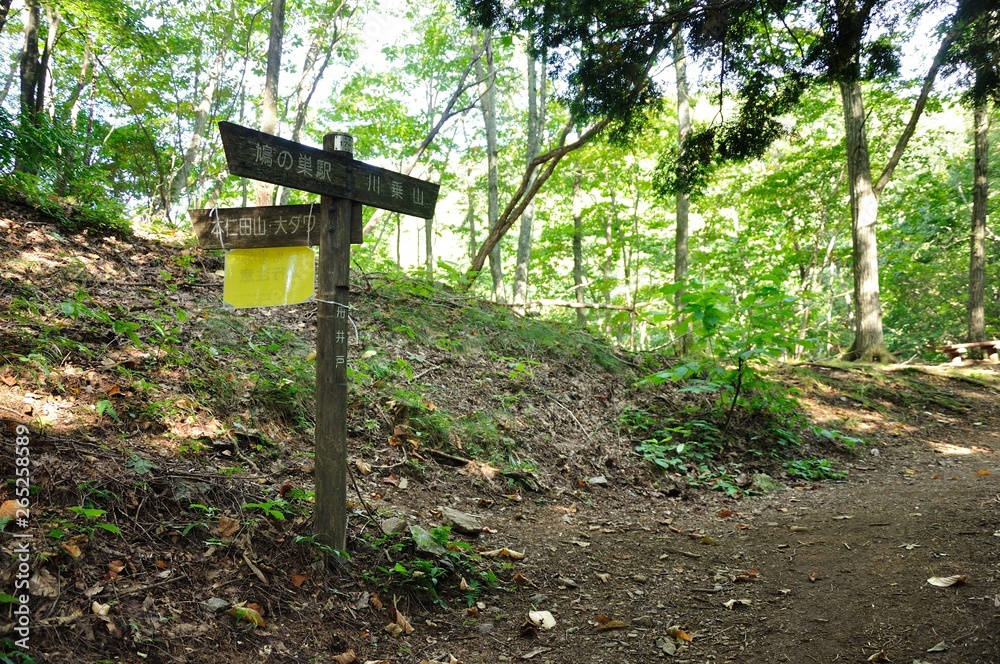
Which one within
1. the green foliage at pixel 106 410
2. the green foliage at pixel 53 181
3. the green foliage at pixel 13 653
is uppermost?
the green foliage at pixel 53 181

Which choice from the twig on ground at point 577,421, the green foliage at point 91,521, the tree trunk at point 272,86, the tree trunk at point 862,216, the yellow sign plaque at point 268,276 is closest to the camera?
the green foliage at point 91,521

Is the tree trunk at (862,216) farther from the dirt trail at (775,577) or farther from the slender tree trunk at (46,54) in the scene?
the slender tree trunk at (46,54)

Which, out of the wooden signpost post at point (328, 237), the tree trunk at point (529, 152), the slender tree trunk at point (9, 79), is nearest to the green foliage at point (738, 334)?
the wooden signpost post at point (328, 237)

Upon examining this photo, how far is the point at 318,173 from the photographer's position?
10.00ft

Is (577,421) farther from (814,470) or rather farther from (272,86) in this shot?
(272,86)

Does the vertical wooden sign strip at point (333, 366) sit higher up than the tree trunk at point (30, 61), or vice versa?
the tree trunk at point (30, 61)

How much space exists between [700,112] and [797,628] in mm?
16685

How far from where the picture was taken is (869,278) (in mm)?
10016

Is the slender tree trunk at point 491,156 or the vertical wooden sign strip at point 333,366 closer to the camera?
the vertical wooden sign strip at point 333,366

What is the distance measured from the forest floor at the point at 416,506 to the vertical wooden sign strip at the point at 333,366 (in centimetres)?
23

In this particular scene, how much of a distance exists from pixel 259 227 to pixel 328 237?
37cm

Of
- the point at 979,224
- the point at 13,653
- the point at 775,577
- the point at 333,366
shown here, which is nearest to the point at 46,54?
the point at 333,366

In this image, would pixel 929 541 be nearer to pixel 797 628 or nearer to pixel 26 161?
pixel 797 628

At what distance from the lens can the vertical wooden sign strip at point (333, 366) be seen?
3.17 metres
